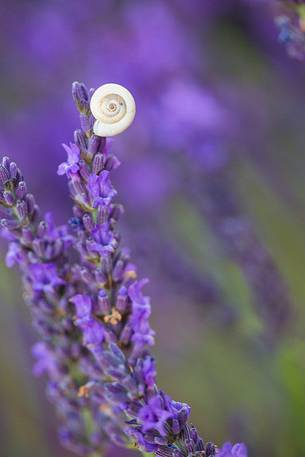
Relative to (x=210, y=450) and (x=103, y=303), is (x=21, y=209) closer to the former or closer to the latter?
(x=103, y=303)

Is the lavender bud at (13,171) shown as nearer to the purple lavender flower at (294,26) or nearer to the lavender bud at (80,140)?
the lavender bud at (80,140)

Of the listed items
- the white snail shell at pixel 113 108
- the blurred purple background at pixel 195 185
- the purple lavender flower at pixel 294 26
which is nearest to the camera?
the white snail shell at pixel 113 108

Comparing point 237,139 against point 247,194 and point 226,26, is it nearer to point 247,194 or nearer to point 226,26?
point 247,194

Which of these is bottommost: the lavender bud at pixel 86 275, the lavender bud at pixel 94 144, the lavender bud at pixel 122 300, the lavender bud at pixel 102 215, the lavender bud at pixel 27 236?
the lavender bud at pixel 122 300

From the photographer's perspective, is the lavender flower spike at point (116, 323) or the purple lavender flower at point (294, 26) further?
the purple lavender flower at point (294, 26)

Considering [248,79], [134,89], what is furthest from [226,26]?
[134,89]

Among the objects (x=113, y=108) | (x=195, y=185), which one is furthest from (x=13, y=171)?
(x=195, y=185)

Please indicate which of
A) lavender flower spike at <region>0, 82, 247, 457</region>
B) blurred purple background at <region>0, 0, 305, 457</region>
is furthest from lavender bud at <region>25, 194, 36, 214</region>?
blurred purple background at <region>0, 0, 305, 457</region>

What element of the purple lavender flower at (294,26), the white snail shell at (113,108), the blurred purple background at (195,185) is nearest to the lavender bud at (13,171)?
the white snail shell at (113,108)
